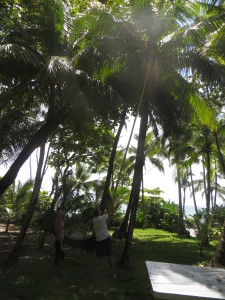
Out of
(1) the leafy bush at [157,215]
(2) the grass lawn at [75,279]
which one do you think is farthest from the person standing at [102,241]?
(1) the leafy bush at [157,215]

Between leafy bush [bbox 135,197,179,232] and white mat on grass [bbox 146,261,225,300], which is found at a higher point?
leafy bush [bbox 135,197,179,232]

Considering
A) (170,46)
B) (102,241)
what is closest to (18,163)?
(102,241)

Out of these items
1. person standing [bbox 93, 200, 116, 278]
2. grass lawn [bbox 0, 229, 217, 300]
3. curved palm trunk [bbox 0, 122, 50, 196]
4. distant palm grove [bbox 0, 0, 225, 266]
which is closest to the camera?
grass lawn [bbox 0, 229, 217, 300]

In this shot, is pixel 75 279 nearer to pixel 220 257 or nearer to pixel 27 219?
pixel 27 219

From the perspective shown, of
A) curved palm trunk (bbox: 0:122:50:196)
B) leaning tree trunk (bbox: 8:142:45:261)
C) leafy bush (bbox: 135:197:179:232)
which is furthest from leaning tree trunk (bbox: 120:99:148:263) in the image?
leafy bush (bbox: 135:197:179:232)

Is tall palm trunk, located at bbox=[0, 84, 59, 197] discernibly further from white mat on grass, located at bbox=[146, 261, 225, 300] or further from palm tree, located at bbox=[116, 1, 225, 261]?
white mat on grass, located at bbox=[146, 261, 225, 300]

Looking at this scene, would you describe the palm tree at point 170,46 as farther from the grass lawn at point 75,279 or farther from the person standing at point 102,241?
the person standing at point 102,241

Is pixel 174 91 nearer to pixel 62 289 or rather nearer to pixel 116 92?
pixel 116 92

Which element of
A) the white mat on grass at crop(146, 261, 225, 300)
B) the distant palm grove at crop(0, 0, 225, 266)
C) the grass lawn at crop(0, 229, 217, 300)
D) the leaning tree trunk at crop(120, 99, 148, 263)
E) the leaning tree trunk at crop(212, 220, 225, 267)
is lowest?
the grass lawn at crop(0, 229, 217, 300)

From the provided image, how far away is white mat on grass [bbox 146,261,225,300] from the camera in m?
3.07

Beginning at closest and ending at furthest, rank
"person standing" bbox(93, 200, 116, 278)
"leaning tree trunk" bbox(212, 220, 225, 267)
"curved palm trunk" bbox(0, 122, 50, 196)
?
"person standing" bbox(93, 200, 116, 278) → "leaning tree trunk" bbox(212, 220, 225, 267) → "curved palm trunk" bbox(0, 122, 50, 196)

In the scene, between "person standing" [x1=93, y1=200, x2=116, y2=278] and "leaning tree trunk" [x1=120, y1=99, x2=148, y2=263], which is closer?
"person standing" [x1=93, y1=200, x2=116, y2=278]

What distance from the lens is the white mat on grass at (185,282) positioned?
3.07m

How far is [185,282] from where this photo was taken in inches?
139
